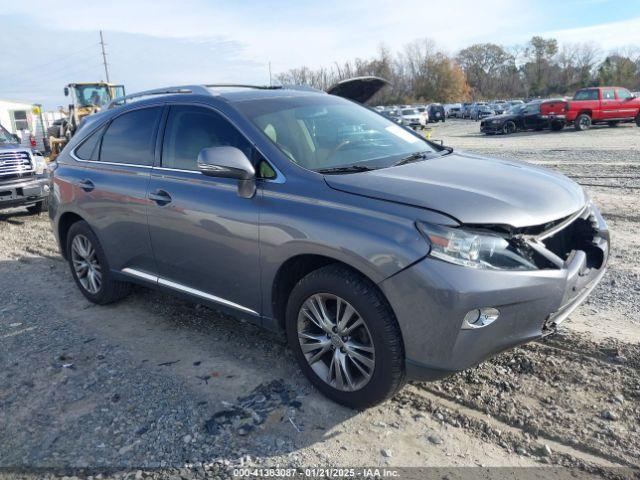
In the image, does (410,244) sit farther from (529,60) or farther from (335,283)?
(529,60)

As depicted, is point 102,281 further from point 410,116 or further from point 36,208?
point 410,116

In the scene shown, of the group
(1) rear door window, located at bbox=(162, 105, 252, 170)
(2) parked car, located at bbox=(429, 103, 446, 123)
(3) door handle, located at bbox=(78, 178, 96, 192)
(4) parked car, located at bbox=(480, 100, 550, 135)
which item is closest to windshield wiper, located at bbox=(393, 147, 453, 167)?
(1) rear door window, located at bbox=(162, 105, 252, 170)

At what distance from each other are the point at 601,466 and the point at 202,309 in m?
3.33

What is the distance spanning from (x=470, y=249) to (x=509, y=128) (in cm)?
2600

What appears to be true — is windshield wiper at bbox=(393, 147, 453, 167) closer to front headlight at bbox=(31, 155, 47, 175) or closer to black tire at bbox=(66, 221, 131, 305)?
black tire at bbox=(66, 221, 131, 305)

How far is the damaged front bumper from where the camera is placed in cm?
249

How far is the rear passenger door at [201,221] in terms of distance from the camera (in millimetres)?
3346

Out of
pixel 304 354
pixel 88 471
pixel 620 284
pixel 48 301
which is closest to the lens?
pixel 88 471

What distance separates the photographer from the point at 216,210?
344cm

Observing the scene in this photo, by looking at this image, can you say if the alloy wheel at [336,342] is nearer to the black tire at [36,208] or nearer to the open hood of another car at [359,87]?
→ the open hood of another car at [359,87]

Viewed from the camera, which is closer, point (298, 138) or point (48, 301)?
point (298, 138)

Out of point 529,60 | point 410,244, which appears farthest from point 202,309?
point 529,60

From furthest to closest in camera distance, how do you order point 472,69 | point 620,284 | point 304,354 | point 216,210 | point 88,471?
1. point 472,69
2. point 620,284
3. point 216,210
4. point 304,354
5. point 88,471

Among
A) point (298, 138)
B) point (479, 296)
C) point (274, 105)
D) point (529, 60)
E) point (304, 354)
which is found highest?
point (529, 60)
